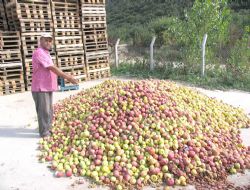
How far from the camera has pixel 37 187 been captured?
3762 mm

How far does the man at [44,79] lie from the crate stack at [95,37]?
602 cm

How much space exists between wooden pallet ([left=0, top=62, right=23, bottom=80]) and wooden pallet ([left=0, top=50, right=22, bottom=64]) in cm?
13

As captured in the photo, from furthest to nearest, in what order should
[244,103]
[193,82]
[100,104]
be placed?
[193,82] < [244,103] < [100,104]

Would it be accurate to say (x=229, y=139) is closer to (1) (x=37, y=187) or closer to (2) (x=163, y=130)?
(2) (x=163, y=130)

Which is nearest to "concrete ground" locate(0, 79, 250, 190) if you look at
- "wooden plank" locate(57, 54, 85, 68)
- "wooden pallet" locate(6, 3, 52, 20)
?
"wooden plank" locate(57, 54, 85, 68)

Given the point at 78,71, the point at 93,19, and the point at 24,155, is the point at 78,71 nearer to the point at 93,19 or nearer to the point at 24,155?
the point at 93,19

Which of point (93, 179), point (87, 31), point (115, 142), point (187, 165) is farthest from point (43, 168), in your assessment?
point (87, 31)

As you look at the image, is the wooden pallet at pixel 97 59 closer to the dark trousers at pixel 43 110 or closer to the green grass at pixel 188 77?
the green grass at pixel 188 77

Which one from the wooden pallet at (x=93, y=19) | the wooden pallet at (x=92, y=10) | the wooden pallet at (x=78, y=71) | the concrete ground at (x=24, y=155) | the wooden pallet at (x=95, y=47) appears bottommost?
the concrete ground at (x=24, y=155)

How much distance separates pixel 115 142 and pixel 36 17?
6763mm

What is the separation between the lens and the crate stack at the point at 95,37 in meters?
11.0

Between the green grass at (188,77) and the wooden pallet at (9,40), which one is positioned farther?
the green grass at (188,77)

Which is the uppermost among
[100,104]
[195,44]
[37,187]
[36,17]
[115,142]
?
[36,17]

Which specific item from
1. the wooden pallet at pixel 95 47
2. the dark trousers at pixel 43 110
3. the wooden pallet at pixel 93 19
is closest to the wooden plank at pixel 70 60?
the wooden pallet at pixel 95 47
